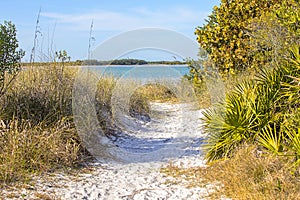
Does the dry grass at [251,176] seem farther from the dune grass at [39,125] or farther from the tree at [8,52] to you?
the tree at [8,52]

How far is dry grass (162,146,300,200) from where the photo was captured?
4758 millimetres

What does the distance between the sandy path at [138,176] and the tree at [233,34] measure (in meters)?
2.73

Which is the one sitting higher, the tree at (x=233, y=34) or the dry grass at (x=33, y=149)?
the tree at (x=233, y=34)

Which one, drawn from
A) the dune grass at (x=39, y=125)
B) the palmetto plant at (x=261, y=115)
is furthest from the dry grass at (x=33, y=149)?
the palmetto plant at (x=261, y=115)

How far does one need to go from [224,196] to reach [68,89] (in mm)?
4127

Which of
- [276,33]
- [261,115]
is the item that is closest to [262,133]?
[261,115]

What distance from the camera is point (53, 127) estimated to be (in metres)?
6.89

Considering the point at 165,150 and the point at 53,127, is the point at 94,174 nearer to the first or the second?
the point at 53,127

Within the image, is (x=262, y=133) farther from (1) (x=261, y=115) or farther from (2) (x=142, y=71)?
(2) (x=142, y=71)

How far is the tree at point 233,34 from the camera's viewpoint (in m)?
11.1

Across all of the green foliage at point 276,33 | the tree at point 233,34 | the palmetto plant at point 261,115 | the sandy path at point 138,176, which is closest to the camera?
the sandy path at point 138,176

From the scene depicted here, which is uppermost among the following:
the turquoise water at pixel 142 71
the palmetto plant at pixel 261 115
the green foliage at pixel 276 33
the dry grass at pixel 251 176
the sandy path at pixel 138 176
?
the green foliage at pixel 276 33

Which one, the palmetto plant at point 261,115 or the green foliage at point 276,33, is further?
the green foliage at point 276,33

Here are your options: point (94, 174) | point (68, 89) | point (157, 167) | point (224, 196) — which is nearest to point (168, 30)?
point (68, 89)
